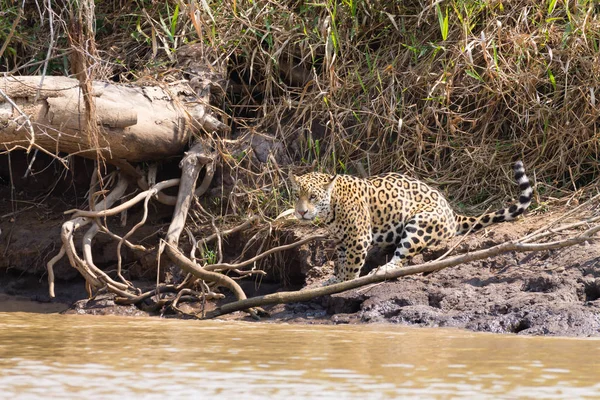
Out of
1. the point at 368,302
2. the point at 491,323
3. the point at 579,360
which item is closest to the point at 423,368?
the point at 579,360

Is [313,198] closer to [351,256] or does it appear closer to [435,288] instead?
[351,256]

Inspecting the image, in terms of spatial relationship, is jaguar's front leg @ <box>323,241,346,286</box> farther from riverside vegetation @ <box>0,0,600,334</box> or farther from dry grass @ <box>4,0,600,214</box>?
dry grass @ <box>4,0,600,214</box>

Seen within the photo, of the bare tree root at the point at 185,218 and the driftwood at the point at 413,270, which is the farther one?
the bare tree root at the point at 185,218

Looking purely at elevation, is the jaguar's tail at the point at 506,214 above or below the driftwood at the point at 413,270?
above

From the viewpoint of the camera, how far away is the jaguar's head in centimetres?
705

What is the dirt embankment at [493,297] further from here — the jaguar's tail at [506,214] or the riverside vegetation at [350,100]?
the riverside vegetation at [350,100]

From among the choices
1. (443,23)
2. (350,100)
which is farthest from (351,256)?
(443,23)

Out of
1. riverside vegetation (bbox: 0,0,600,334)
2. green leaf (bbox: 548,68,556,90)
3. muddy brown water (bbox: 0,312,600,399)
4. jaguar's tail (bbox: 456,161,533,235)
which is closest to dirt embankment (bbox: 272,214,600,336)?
jaguar's tail (bbox: 456,161,533,235)

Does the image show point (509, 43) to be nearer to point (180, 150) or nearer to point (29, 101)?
point (180, 150)

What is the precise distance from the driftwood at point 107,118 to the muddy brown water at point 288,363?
1456 millimetres

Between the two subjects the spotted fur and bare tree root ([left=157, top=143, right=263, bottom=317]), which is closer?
bare tree root ([left=157, top=143, right=263, bottom=317])

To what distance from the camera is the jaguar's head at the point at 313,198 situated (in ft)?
23.1

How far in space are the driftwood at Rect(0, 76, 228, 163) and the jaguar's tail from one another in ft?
6.72

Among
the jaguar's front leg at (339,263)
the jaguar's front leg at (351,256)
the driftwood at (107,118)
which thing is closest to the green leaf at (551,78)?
the jaguar's front leg at (351,256)
